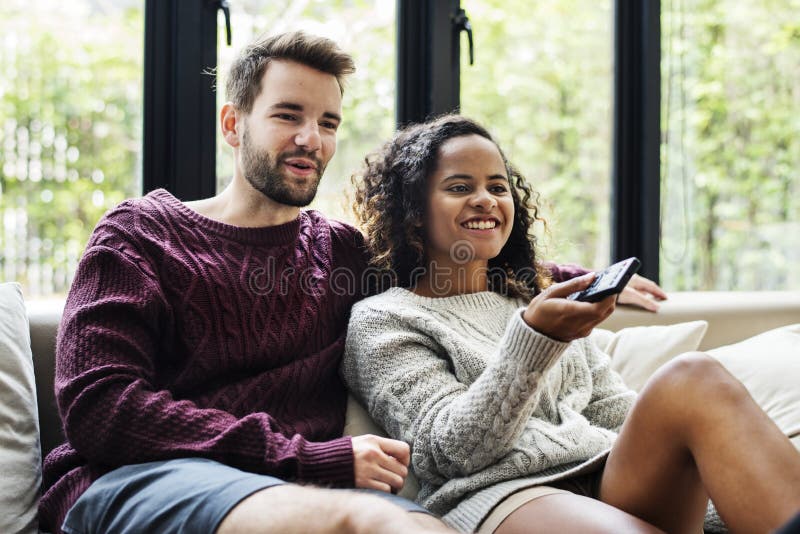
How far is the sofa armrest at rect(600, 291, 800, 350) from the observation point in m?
2.04

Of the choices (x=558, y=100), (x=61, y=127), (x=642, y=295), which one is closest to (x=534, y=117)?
(x=558, y=100)

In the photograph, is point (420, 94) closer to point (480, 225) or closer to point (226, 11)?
point (226, 11)

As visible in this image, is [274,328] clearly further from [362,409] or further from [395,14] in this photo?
[395,14]

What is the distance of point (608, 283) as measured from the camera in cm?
124

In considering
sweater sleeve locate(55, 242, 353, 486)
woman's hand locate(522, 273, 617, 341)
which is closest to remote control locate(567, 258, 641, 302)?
woman's hand locate(522, 273, 617, 341)

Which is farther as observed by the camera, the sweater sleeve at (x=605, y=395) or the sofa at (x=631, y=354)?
the sweater sleeve at (x=605, y=395)

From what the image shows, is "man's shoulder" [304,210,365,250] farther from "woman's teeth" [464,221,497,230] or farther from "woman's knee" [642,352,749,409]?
"woman's knee" [642,352,749,409]

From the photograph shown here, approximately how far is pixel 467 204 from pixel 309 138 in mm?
339

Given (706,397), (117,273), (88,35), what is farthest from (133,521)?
(88,35)

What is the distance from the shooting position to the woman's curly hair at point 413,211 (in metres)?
1.70

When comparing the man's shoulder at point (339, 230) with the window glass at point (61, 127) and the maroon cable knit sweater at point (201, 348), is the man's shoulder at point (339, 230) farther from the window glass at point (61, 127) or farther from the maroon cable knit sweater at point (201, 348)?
the window glass at point (61, 127)

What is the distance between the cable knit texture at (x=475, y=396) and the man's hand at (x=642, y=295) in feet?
1.40

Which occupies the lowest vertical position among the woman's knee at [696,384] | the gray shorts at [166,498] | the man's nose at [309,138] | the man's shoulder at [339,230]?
the gray shorts at [166,498]

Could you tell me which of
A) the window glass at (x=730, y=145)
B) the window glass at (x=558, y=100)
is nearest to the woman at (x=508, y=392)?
the window glass at (x=558, y=100)
